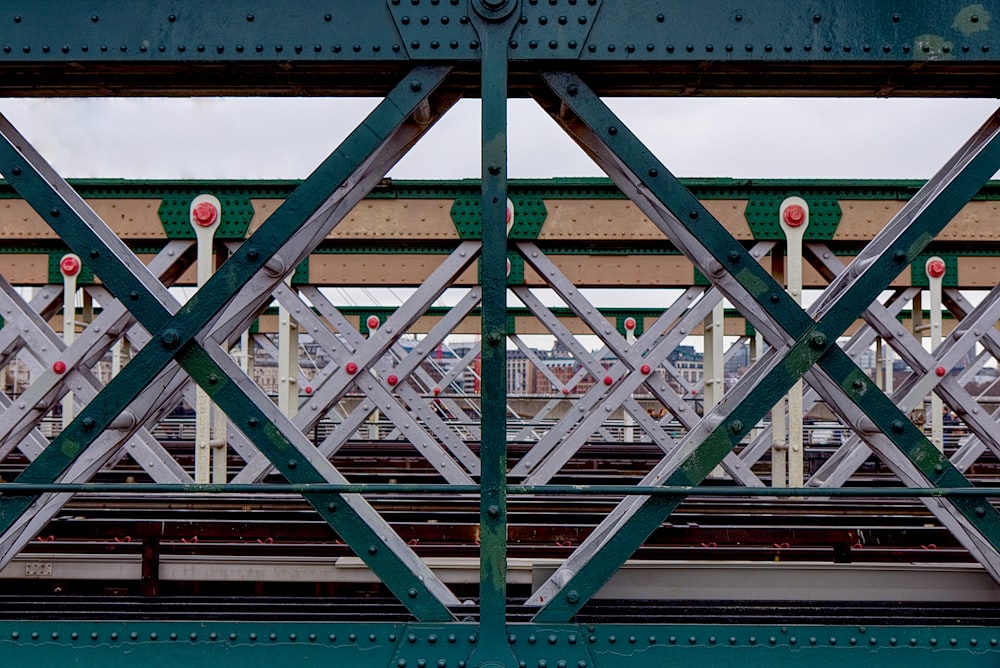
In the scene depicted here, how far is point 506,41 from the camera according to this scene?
3.17m

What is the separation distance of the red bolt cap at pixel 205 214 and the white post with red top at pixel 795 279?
6.24 m

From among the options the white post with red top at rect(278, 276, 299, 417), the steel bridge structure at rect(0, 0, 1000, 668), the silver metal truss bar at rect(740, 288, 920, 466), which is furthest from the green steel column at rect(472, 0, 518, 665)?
the white post with red top at rect(278, 276, 299, 417)

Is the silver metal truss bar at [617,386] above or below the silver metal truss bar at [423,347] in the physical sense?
below

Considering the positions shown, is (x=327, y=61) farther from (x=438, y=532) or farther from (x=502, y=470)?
(x=438, y=532)

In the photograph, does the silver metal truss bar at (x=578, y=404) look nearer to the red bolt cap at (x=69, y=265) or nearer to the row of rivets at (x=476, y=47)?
the red bolt cap at (x=69, y=265)

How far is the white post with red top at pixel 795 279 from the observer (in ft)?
Result: 25.1

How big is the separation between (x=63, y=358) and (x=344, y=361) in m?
2.85

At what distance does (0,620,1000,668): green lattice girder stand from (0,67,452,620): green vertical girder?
0.30 m

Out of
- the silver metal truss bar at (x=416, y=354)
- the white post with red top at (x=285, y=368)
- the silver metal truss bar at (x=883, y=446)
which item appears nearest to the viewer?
the silver metal truss bar at (x=883, y=446)

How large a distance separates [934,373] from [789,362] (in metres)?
5.18

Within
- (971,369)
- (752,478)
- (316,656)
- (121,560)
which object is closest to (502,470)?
(316,656)

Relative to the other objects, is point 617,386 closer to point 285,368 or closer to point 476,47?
point 285,368

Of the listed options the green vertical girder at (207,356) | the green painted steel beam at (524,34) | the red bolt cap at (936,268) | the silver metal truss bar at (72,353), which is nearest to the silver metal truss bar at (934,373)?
the red bolt cap at (936,268)

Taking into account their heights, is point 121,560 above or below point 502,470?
above
